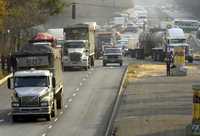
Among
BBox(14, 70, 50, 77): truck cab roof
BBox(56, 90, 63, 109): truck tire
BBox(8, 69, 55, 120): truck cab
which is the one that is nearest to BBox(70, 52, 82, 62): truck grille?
BBox(56, 90, 63, 109): truck tire

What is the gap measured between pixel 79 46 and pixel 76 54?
178cm

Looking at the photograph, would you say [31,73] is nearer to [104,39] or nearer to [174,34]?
[174,34]

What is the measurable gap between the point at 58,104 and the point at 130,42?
93.6 m

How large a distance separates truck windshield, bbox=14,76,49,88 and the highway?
5.25 ft

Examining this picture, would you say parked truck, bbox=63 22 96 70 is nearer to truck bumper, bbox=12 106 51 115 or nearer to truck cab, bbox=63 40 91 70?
truck cab, bbox=63 40 91 70

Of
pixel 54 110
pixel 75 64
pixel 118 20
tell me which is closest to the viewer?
pixel 54 110

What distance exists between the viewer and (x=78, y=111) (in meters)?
40.8

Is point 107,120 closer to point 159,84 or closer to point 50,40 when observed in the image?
point 159,84

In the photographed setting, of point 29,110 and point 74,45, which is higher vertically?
point 74,45

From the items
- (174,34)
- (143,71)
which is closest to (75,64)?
(143,71)

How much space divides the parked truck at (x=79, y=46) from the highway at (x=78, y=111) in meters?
5.99

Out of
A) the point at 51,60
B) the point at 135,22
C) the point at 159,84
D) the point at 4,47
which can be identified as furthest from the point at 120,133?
the point at 135,22

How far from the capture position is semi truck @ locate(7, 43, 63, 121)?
36219mm

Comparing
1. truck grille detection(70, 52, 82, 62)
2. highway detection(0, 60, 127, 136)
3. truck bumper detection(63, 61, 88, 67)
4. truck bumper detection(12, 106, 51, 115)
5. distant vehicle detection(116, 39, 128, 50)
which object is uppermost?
truck grille detection(70, 52, 82, 62)
